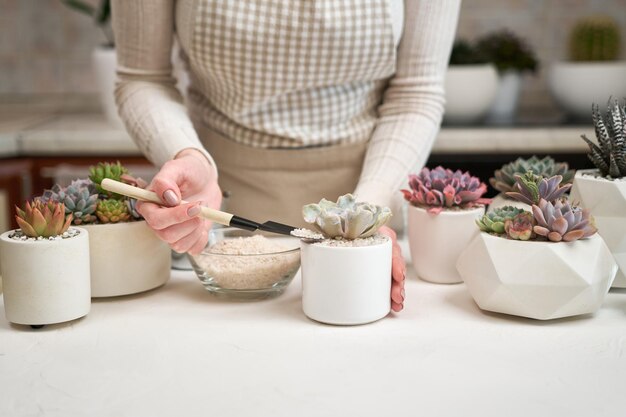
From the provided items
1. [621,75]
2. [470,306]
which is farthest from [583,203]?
[621,75]

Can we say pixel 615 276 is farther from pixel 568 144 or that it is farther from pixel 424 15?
pixel 568 144

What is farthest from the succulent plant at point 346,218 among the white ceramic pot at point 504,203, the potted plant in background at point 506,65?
the potted plant in background at point 506,65

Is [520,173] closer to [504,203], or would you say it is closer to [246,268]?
[504,203]

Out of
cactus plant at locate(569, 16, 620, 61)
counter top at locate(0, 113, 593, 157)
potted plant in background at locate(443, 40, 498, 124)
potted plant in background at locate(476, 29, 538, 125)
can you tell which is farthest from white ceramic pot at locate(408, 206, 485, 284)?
cactus plant at locate(569, 16, 620, 61)

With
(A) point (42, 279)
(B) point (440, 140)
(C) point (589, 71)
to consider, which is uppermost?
(C) point (589, 71)

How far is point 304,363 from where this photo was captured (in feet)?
2.73

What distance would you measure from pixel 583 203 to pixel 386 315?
315 millimetres

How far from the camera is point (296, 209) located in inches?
59.2

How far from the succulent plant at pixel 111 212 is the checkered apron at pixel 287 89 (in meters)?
0.41

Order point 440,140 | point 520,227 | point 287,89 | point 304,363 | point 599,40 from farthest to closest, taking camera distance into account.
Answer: point 599,40, point 440,140, point 287,89, point 520,227, point 304,363

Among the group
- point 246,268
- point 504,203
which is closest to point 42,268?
point 246,268

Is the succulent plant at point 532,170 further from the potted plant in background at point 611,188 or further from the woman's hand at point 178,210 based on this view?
the woman's hand at point 178,210

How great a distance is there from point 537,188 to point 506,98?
5.80 ft

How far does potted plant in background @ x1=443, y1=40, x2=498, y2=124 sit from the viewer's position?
8.13ft
